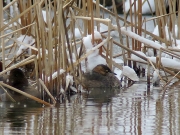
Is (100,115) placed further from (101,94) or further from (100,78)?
(100,78)

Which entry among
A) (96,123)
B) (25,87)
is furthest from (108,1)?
(96,123)

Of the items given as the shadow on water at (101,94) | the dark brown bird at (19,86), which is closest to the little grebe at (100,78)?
the shadow on water at (101,94)

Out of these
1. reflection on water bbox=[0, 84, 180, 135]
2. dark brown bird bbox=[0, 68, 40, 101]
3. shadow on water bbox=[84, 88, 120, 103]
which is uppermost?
dark brown bird bbox=[0, 68, 40, 101]

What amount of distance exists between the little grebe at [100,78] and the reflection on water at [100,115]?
0.55 m

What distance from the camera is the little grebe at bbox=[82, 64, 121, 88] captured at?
878 centimetres

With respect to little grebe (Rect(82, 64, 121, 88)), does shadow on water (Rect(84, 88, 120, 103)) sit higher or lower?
lower

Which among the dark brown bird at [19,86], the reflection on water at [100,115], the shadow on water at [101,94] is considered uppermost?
the dark brown bird at [19,86]

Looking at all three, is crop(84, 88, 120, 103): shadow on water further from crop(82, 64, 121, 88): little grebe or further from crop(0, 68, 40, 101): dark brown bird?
crop(0, 68, 40, 101): dark brown bird

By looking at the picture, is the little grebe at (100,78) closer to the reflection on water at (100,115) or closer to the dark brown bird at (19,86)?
the reflection on water at (100,115)

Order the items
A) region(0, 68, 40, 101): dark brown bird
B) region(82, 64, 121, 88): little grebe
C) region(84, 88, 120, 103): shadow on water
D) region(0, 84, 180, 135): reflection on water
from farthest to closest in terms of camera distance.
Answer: region(82, 64, 121, 88): little grebe
region(84, 88, 120, 103): shadow on water
region(0, 68, 40, 101): dark brown bird
region(0, 84, 180, 135): reflection on water

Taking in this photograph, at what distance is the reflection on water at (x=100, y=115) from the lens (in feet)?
18.3

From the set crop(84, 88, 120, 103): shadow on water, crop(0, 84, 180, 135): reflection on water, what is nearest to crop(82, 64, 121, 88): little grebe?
crop(84, 88, 120, 103): shadow on water

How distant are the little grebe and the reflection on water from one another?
0.55m

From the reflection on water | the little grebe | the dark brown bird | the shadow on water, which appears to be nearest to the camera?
the reflection on water
